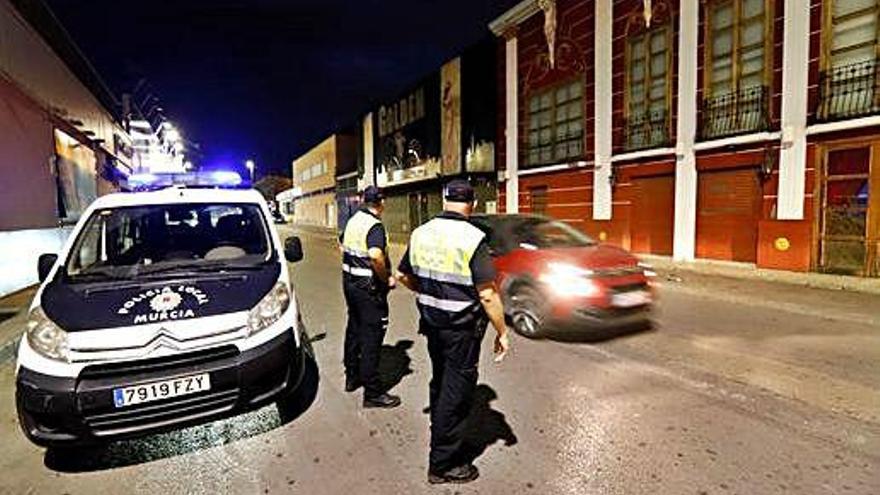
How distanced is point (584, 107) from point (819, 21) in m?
7.92

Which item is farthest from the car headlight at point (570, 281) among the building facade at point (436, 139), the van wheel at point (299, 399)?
the building facade at point (436, 139)

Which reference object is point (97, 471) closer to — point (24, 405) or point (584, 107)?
point (24, 405)

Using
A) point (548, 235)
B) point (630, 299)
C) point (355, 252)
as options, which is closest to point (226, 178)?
point (355, 252)

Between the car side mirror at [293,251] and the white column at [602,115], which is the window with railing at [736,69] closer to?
the white column at [602,115]

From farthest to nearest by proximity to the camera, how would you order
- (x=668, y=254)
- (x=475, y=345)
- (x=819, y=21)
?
1. (x=668, y=254)
2. (x=819, y=21)
3. (x=475, y=345)

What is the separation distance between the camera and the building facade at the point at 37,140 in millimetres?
10586

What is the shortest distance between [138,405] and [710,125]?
1562cm

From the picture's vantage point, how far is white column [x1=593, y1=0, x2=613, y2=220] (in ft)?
58.3

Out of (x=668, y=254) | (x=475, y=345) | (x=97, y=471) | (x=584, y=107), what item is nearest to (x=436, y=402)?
(x=475, y=345)

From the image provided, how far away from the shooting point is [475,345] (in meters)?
3.26

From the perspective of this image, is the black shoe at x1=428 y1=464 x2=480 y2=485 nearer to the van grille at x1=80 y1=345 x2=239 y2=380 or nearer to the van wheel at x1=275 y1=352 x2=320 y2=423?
the van wheel at x1=275 y1=352 x2=320 y2=423

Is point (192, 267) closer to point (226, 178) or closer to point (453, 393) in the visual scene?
point (226, 178)

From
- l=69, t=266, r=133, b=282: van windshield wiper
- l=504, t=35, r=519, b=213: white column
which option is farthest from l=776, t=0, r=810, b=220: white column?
l=69, t=266, r=133, b=282: van windshield wiper

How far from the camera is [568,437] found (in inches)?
149
